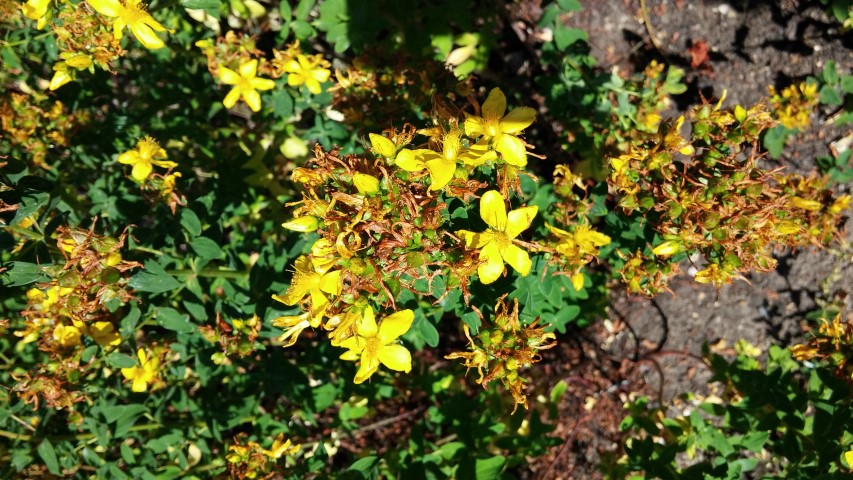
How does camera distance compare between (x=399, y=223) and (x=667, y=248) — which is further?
(x=667, y=248)

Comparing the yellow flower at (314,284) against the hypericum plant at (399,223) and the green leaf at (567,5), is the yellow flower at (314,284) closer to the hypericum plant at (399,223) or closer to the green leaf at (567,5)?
the hypericum plant at (399,223)

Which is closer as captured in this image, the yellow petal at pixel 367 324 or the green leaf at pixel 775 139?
the yellow petal at pixel 367 324

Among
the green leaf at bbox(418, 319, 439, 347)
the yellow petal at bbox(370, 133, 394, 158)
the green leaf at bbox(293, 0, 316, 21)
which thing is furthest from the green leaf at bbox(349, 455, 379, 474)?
the green leaf at bbox(293, 0, 316, 21)

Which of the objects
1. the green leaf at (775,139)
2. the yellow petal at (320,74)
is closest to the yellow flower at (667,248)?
the yellow petal at (320,74)

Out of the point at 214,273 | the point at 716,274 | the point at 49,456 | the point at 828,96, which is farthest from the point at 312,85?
the point at 828,96

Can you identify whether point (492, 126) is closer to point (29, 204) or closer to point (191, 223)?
point (191, 223)

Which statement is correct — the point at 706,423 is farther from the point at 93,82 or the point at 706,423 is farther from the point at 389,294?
the point at 93,82

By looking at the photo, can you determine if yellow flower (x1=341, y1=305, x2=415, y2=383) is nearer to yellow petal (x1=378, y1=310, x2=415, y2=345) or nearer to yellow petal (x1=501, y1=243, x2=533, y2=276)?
yellow petal (x1=378, y1=310, x2=415, y2=345)
